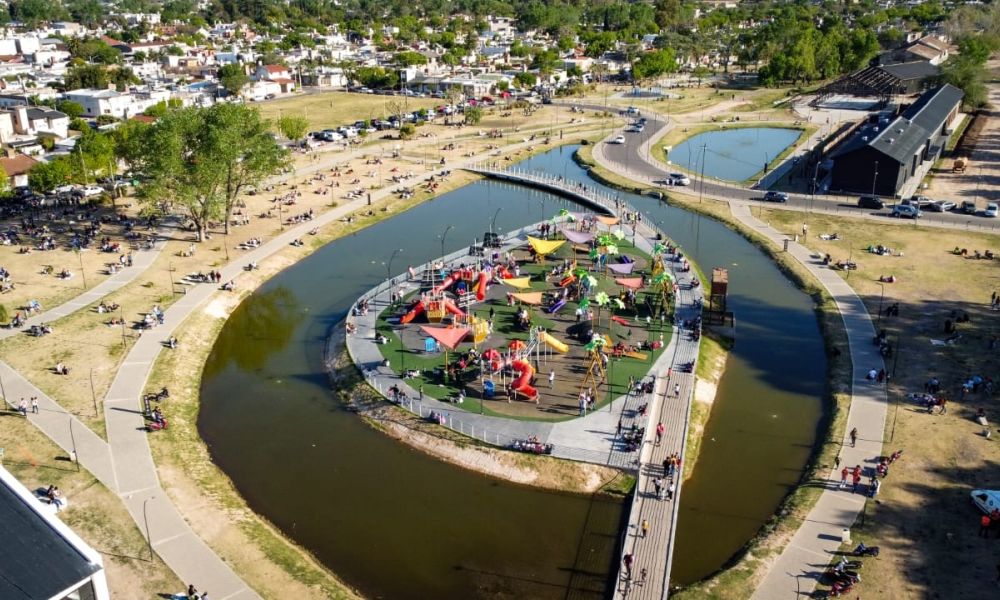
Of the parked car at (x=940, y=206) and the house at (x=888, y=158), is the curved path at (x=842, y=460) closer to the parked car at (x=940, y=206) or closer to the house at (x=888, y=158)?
the parked car at (x=940, y=206)

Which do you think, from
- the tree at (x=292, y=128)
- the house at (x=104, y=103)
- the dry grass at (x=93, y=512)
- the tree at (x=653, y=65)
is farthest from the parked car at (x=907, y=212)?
the house at (x=104, y=103)

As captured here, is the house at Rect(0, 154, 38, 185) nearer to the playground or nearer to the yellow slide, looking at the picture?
the playground

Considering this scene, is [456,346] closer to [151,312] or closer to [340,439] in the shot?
[340,439]

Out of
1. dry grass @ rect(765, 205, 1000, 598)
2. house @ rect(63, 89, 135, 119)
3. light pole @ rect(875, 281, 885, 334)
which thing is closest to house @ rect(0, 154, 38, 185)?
house @ rect(63, 89, 135, 119)

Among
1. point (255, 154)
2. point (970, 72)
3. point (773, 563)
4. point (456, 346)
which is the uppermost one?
point (970, 72)

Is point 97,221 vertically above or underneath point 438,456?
above

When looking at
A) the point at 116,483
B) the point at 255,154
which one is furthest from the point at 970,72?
the point at 116,483

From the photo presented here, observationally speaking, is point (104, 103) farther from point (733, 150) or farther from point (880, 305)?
point (880, 305)
